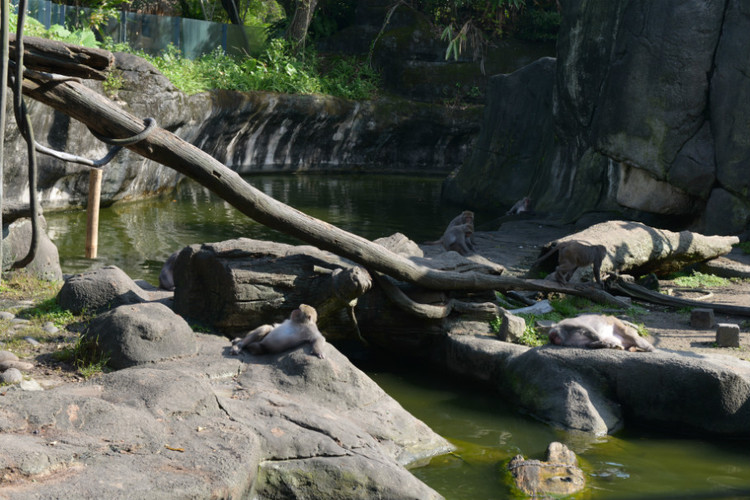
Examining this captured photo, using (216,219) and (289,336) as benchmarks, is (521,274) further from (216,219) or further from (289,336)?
(216,219)

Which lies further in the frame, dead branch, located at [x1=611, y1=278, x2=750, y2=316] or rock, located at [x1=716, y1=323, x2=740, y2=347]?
dead branch, located at [x1=611, y1=278, x2=750, y2=316]

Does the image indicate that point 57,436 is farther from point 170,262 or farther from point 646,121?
point 646,121

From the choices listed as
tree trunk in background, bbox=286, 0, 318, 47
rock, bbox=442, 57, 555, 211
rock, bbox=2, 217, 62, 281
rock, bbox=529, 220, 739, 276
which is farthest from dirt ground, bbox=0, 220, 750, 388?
tree trunk in background, bbox=286, 0, 318, 47

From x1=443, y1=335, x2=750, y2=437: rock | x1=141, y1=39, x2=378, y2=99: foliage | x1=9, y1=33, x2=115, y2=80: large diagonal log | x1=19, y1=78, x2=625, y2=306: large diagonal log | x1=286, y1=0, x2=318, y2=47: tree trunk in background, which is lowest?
x1=443, y1=335, x2=750, y2=437: rock

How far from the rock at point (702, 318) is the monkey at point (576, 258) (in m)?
1.53

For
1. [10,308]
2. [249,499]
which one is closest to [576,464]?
[249,499]

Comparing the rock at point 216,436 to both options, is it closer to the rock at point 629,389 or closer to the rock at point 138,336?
the rock at point 138,336

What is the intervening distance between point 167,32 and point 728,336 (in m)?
22.8

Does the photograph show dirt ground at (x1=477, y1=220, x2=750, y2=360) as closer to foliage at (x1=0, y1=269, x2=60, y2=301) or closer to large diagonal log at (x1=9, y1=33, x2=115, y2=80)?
large diagonal log at (x1=9, y1=33, x2=115, y2=80)

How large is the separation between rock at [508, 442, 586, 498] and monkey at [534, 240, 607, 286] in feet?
15.5

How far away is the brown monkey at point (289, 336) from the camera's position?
706 centimetres

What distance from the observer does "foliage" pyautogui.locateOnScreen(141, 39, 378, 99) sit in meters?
24.6

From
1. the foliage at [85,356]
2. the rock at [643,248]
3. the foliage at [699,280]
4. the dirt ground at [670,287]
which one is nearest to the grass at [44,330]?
the foliage at [85,356]

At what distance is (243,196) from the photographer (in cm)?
738
